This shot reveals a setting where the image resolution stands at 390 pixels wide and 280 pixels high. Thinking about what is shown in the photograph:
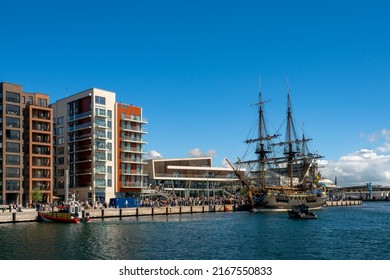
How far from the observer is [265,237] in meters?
62.5

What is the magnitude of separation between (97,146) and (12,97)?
83.6 feet

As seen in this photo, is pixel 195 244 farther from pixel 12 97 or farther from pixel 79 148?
pixel 79 148

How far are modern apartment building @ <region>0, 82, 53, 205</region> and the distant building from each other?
3897 cm

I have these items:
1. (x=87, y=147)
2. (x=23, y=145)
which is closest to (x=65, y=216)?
(x=23, y=145)

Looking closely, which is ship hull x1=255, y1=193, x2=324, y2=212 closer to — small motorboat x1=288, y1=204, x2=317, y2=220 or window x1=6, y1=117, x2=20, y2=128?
small motorboat x1=288, y1=204, x2=317, y2=220

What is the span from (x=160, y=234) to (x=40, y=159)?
244ft

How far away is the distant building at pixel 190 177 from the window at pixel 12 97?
166 feet

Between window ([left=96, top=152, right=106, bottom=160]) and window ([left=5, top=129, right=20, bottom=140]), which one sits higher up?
window ([left=5, top=129, right=20, bottom=140])

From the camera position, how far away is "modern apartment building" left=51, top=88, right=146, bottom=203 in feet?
454

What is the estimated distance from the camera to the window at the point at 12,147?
124688 millimetres

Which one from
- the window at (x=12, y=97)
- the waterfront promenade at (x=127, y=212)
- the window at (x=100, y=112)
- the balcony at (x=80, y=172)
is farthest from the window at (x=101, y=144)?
the waterfront promenade at (x=127, y=212)

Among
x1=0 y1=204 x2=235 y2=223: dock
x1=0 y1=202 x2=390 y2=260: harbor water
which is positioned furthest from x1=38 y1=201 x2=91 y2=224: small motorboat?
x1=0 y1=202 x2=390 y2=260: harbor water

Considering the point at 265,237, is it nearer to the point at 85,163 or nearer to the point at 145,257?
the point at 145,257

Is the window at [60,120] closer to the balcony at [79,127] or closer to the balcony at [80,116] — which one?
the balcony at [80,116]
